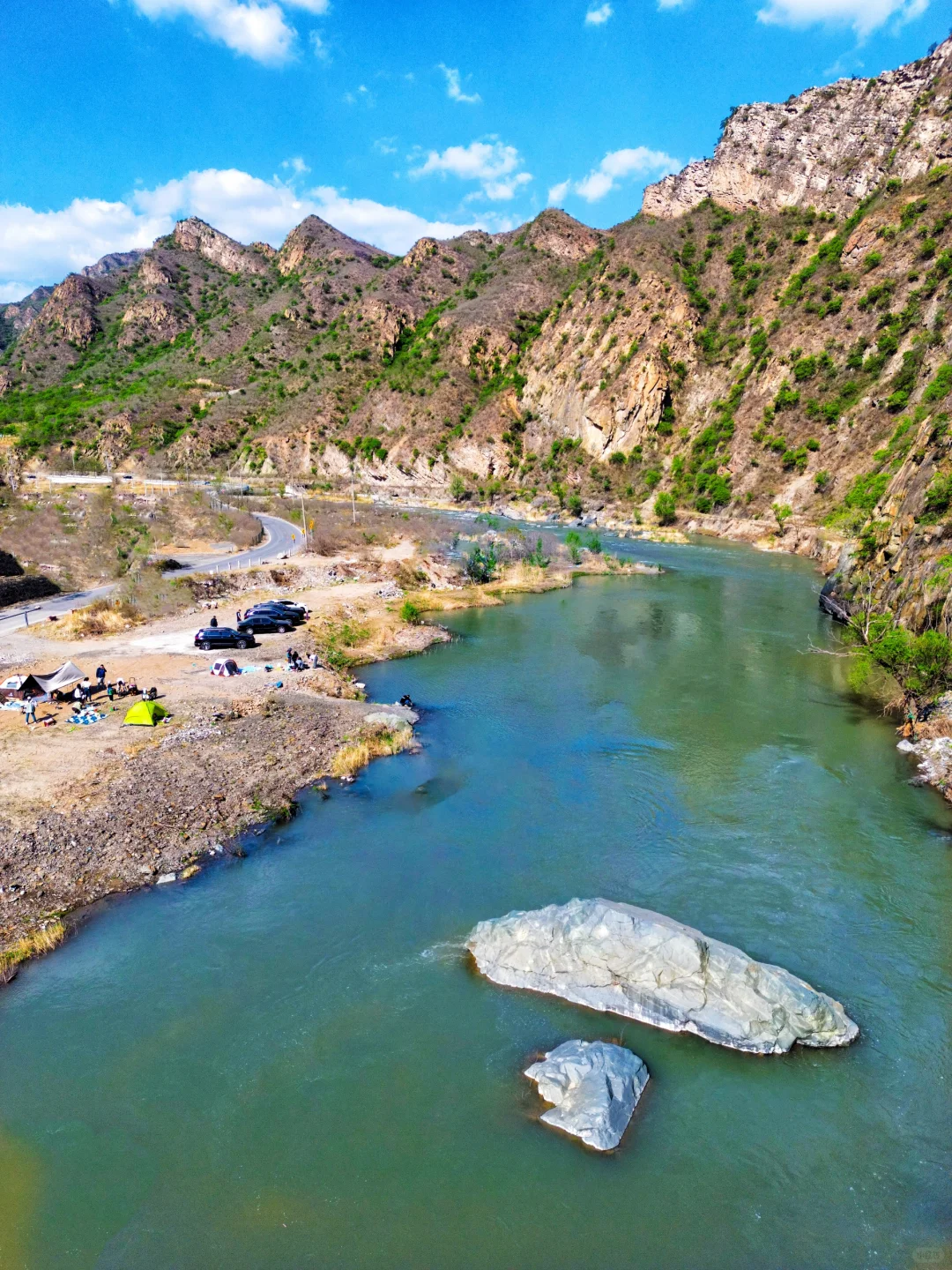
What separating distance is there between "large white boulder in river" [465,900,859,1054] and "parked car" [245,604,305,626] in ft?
83.3

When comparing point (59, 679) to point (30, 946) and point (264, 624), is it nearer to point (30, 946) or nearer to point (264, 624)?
point (264, 624)

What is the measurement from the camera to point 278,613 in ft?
121

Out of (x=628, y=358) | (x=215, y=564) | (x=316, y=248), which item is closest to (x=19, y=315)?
(x=316, y=248)

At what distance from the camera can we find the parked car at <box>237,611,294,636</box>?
3578 cm

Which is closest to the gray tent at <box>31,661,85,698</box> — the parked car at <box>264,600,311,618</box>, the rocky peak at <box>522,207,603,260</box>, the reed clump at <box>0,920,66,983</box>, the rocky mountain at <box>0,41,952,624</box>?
the parked car at <box>264,600,311,618</box>

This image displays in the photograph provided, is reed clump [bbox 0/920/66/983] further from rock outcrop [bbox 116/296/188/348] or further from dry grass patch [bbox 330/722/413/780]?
rock outcrop [bbox 116/296/188/348]

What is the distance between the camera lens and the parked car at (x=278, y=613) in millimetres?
36500

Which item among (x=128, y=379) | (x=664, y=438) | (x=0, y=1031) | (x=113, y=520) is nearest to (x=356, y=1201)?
(x=0, y=1031)

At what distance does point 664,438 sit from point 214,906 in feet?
299

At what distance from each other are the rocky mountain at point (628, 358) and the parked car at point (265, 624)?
29.7m

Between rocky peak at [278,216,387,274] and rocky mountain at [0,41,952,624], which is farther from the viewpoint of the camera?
rocky peak at [278,216,387,274]

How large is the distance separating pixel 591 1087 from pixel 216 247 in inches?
8539

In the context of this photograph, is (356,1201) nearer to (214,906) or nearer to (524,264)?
(214,906)

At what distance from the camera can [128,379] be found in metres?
144
